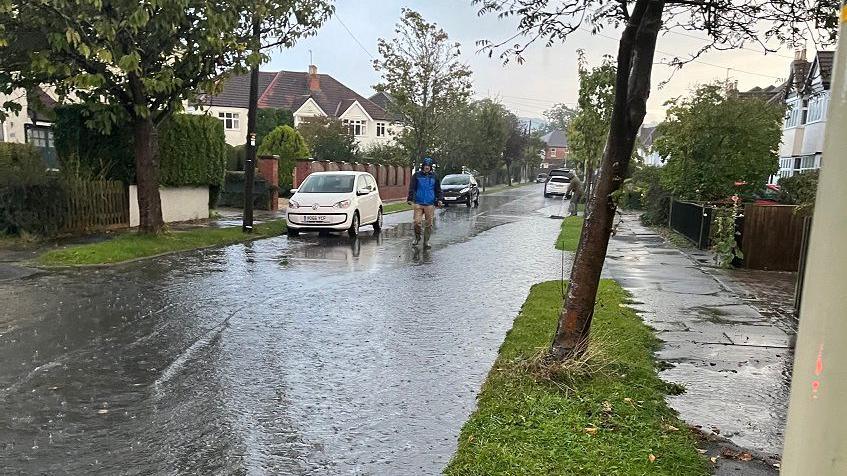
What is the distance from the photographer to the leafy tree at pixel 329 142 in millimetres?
41375

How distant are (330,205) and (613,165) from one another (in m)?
11.6

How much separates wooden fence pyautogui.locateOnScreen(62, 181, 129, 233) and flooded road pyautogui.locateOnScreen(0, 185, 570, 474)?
392 centimetres

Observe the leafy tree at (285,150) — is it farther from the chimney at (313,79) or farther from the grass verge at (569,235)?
the chimney at (313,79)

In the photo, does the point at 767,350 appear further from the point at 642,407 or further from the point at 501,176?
the point at 501,176

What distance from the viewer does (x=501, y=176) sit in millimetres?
76938

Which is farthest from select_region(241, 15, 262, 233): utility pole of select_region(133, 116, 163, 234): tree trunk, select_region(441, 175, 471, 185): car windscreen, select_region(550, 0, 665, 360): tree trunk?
select_region(441, 175, 471, 185): car windscreen

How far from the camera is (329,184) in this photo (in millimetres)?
17312

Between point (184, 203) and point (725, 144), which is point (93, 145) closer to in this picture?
point (184, 203)

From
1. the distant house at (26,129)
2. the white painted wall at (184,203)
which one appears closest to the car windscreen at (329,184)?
the white painted wall at (184,203)

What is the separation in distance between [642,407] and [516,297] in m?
4.77

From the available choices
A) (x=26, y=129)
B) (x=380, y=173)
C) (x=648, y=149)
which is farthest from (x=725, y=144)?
(x=26, y=129)

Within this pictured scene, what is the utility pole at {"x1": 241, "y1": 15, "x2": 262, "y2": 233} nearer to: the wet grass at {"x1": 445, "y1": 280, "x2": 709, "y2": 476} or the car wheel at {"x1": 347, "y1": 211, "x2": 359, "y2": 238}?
the car wheel at {"x1": 347, "y1": 211, "x2": 359, "y2": 238}

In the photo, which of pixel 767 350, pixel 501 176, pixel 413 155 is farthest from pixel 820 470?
pixel 501 176

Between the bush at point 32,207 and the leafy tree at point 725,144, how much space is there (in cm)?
1602
